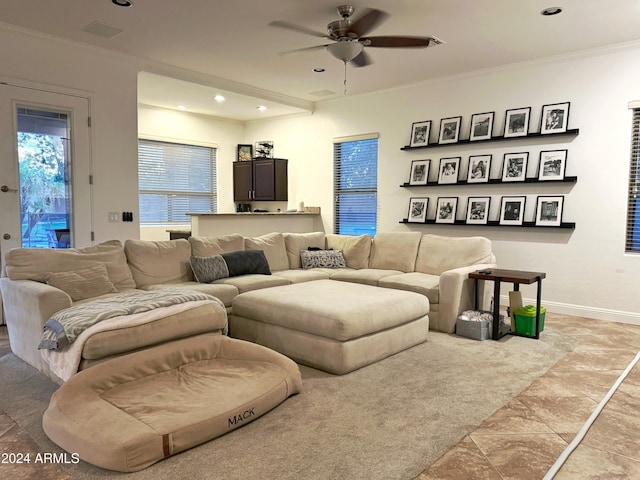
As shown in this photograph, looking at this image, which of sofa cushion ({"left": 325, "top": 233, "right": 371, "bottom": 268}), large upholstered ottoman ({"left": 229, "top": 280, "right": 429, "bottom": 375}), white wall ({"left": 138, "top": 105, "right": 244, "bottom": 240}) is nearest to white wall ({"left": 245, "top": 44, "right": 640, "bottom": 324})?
sofa cushion ({"left": 325, "top": 233, "right": 371, "bottom": 268})

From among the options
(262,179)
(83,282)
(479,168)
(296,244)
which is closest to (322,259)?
(296,244)

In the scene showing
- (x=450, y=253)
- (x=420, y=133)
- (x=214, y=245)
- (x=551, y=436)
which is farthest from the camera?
(x=420, y=133)

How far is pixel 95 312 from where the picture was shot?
283cm

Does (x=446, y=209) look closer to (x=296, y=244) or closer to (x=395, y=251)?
(x=395, y=251)

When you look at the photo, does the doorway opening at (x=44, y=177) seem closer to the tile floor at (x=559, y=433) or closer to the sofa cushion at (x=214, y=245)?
the sofa cushion at (x=214, y=245)

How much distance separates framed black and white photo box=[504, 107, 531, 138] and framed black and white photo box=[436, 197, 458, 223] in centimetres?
101

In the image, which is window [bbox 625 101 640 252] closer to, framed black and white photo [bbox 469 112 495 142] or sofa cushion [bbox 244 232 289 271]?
framed black and white photo [bbox 469 112 495 142]

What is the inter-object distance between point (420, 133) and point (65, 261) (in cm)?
447

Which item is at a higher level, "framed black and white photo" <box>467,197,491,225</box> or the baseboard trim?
"framed black and white photo" <box>467,197,491,225</box>

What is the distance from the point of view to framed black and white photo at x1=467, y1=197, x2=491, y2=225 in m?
5.54

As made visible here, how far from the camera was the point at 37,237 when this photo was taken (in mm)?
4555

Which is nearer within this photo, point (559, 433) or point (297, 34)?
point (559, 433)

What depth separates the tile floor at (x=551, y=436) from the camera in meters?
1.98

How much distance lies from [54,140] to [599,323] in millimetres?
5821
